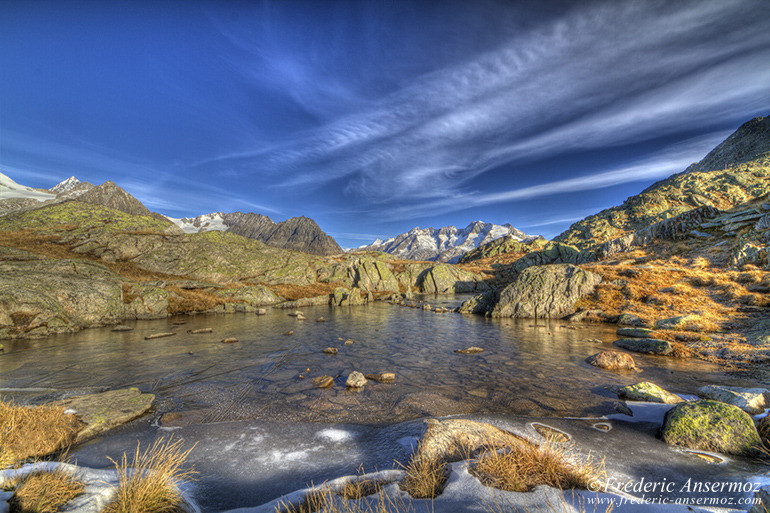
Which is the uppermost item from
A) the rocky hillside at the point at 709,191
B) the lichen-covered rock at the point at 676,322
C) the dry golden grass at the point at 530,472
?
the rocky hillside at the point at 709,191

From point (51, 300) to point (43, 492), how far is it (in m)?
25.6

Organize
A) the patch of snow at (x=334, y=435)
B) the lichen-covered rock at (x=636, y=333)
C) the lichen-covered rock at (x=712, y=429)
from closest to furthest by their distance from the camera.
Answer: the lichen-covered rock at (x=712, y=429), the patch of snow at (x=334, y=435), the lichen-covered rock at (x=636, y=333)

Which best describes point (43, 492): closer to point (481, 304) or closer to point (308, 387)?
point (308, 387)

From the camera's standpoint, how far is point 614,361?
1203 centimetres

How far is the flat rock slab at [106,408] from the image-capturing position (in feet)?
23.3

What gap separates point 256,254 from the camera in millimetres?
49094

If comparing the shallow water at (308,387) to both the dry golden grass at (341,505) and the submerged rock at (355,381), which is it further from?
the dry golden grass at (341,505)

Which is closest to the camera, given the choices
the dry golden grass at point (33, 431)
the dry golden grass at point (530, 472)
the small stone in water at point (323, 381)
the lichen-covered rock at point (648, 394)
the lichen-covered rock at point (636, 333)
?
the dry golden grass at point (530, 472)

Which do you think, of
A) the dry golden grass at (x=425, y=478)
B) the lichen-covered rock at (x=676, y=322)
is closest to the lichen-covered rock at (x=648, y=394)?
the dry golden grass at (x=425, y=478)

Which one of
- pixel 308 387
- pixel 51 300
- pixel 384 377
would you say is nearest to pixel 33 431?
pixel 308 387

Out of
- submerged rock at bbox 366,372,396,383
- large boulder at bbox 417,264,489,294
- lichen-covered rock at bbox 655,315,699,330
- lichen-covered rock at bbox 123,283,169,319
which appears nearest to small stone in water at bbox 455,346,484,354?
submerged rock at bbox 366,372,396,383

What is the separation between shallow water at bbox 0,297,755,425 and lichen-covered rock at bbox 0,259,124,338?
6.86ft

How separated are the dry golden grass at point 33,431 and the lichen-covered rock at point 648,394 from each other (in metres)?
14.7

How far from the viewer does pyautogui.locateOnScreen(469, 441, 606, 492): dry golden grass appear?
4148mm
